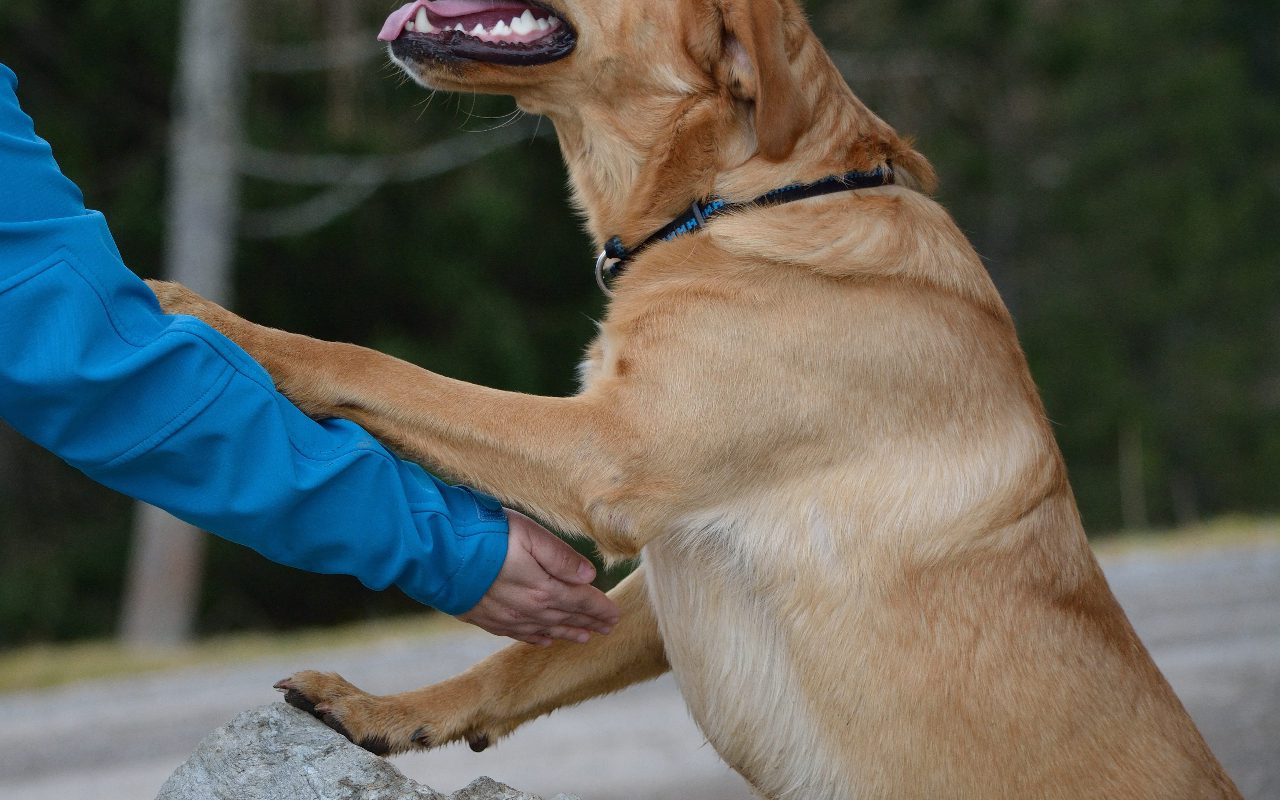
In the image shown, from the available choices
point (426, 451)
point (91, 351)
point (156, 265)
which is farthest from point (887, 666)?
point (156, 265)

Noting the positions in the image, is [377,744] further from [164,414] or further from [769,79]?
[769,79]

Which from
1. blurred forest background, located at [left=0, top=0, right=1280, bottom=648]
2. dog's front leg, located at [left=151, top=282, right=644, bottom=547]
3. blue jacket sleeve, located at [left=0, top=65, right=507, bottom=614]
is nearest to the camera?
blue jacket sleeve, located at [left=0, top=65, right=507, bottom=614]

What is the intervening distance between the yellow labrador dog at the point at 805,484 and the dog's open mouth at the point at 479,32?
0.43 metres

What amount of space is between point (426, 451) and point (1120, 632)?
1.44 metres

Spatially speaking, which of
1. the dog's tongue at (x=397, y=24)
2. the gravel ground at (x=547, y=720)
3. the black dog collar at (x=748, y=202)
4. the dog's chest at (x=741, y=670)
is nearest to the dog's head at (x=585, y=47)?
the dog's tongue at (x=397, y=24)

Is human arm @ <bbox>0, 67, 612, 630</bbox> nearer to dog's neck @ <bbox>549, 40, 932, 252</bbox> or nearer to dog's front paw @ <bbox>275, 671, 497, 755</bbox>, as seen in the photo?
dog's front paw @ <bbox>275, 671, 497, 755</bbox>

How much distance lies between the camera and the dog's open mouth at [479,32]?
3158 millimetres

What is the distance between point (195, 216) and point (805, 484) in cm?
925

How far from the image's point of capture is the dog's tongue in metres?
3.17

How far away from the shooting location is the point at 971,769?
8.71 ft

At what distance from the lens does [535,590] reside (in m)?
2.64

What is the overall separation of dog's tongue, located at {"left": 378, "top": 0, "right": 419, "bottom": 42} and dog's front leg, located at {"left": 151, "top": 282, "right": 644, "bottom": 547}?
0.89m

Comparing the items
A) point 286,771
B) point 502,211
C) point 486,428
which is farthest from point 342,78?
point 286,771

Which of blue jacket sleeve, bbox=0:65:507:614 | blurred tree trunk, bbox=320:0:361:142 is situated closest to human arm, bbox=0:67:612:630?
blue jacket sleeve, bbox=0:65:507:614
